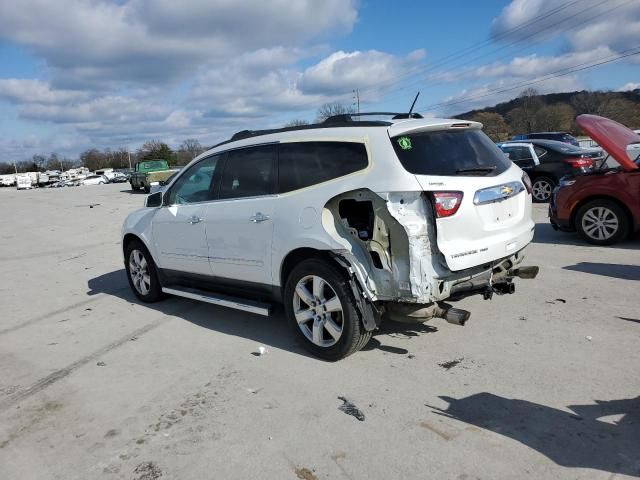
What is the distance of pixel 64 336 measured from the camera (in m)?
5.59

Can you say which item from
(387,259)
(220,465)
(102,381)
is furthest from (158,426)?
(387,259)

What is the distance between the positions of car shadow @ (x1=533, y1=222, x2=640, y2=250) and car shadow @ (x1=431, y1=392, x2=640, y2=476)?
5.40 metres

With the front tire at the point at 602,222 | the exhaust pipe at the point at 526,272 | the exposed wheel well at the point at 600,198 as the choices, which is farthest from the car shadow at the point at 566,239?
the exhaust pipe at the point at 526,272

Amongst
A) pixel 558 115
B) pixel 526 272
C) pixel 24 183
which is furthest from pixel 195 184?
pixel 24 183

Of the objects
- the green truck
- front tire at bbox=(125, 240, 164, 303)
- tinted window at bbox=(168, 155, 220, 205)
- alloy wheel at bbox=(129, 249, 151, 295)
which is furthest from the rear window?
the green truck

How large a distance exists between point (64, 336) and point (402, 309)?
389cm

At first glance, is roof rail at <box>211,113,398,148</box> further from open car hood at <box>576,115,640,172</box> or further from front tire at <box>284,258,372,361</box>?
open car hood at <box>576,115,640,172</box>

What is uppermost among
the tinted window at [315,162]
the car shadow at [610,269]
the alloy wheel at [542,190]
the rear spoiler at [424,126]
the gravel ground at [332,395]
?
the rear spoiler at [424,126]

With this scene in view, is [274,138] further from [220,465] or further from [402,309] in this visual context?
[220,465]

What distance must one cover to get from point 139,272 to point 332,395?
12.6ft

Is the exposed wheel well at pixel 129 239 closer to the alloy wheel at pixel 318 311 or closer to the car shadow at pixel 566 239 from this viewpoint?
the alloy wheel at pixel 318 311

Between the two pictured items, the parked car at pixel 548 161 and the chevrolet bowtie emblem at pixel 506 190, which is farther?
the parked car at pixel 548 161

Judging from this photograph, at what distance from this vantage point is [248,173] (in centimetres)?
496

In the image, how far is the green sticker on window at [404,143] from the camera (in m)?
3.96
